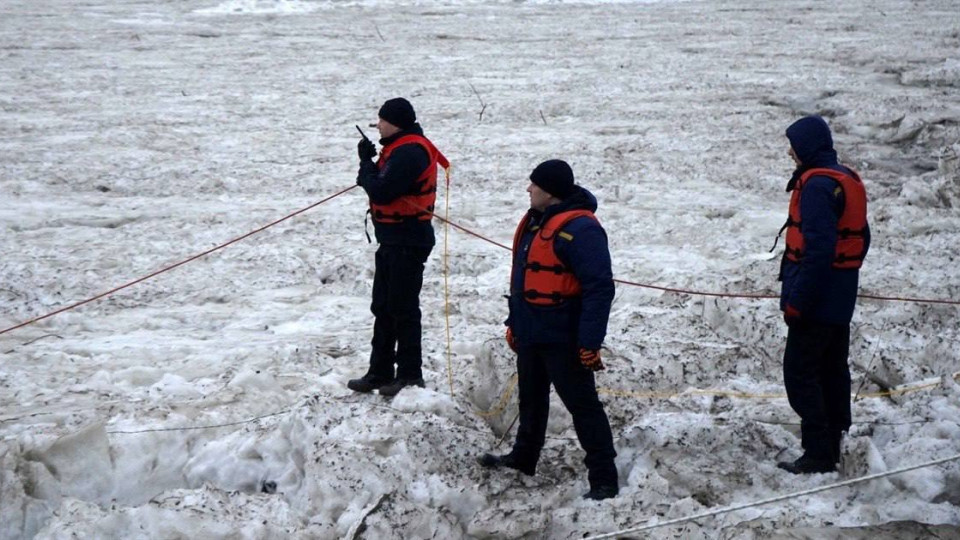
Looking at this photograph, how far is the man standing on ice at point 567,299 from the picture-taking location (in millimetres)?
4629

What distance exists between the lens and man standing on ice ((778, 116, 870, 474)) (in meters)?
4.83

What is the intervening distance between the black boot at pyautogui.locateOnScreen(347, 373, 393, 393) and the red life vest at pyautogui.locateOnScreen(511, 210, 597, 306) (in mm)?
1653

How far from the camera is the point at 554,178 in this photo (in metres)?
4.76

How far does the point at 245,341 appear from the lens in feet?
24.3

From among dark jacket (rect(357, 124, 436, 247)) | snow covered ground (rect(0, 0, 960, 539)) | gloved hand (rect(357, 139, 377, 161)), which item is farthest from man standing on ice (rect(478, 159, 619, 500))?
gloved hand (rect(357, 139, 377, 161))

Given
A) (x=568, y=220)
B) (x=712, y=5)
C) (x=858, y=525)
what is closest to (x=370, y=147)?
(x=568, y=220)

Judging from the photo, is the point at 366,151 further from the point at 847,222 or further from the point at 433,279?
the point at 433,279

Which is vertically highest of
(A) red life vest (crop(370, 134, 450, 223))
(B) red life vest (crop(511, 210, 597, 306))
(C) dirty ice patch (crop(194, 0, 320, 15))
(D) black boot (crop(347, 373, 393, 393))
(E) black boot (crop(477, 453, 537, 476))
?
(C) dirty ice patch (crop(194, 0, 320, 15))

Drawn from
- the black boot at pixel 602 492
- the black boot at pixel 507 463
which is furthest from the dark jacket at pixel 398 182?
the black boot at pixel 602 492

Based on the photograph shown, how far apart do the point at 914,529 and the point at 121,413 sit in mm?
4308

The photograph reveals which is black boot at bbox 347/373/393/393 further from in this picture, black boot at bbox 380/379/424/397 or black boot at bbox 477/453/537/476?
black boot at bbox 477/453/537/476

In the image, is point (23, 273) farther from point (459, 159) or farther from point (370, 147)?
point (459, 159)

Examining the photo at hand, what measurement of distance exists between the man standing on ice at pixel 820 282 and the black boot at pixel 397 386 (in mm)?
2265

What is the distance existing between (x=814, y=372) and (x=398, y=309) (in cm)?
244
